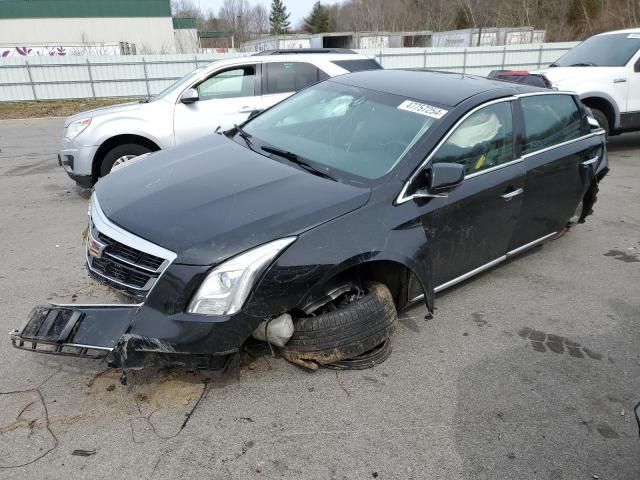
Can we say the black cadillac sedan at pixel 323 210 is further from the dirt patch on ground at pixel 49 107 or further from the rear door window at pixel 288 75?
the dirt patch on ground at pixel 49 107

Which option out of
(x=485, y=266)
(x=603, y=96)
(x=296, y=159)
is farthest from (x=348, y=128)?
(x=603, y=96)

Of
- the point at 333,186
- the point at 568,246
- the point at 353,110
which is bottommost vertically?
the point at 568,246

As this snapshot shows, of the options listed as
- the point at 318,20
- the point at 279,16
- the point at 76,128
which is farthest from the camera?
the point at 279,16

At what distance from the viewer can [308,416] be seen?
2641 mm

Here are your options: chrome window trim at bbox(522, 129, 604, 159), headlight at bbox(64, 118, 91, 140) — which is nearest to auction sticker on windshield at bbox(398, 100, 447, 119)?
chrome window trim at bbox(522, 129, 604, 159)

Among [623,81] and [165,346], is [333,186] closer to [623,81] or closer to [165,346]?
[165,346]

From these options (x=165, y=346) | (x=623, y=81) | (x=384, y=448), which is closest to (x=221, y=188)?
(x=165, y=346)

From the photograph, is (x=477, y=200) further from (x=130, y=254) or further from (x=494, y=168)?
(x=130, y=254)

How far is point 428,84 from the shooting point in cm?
382

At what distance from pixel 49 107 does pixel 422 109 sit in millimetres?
18167

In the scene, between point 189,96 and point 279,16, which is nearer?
point 189,96

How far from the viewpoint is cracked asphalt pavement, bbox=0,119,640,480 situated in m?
2.34

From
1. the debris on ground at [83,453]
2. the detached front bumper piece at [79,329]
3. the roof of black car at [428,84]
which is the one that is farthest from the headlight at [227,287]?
the roof of black car at [428,84]

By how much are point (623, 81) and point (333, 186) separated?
772cm
